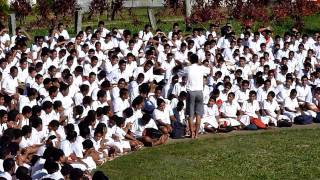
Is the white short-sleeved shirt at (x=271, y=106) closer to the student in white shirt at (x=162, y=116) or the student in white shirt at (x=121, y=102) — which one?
the student in white shirt at (x=162, y=116)

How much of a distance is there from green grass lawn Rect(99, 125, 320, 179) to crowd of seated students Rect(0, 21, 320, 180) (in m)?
0.50

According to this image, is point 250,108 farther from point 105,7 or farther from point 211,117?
point 105,7

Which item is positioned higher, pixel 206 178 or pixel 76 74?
pixel 76 74

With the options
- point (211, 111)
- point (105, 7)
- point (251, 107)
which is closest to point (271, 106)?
point (251, 107)

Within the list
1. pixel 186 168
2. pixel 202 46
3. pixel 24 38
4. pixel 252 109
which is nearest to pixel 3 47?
pixel 24 38

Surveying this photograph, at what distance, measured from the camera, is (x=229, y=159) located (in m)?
12.8

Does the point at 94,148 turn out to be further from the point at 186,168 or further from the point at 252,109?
the point at 252,109

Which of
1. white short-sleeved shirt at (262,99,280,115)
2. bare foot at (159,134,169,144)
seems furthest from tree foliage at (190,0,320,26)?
bare foot at (159,134,169,144)

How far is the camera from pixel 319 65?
750 inches

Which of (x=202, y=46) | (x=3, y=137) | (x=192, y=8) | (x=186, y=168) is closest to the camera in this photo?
(x=3, y=137)

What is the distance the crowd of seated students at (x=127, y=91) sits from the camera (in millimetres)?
12195

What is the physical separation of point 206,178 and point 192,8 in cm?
1509

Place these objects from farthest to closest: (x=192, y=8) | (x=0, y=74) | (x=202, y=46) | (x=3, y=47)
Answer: (x=192, y=8) → (x=202, y=46) → (x=3, y=47) → (x=0, y=74)

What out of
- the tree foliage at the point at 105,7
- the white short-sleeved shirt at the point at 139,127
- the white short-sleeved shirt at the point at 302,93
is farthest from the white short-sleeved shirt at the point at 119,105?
the tree foliage at the point at 105,7
